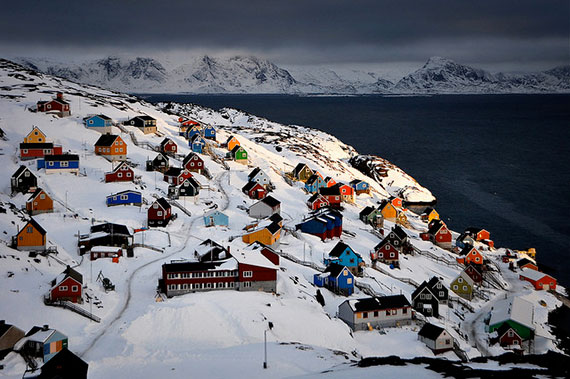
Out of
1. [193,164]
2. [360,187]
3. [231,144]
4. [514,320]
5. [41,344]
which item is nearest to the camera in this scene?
[41,344]

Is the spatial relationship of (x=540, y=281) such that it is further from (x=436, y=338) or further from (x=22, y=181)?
(x=22, y=181)

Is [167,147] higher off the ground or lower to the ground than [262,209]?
higher

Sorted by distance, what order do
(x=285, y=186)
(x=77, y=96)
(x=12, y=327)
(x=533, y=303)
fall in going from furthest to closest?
(x=77, y=96), (x=285, y=186), (x=533, y=303), (x=12, y=327)

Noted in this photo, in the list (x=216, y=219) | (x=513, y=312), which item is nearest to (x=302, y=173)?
(x=216, y=219)

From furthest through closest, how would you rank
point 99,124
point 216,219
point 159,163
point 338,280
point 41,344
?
point 99,124 < point 159,163 < point 216,219 < point 338,280 < point 41,344

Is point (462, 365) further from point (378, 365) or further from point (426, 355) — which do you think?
point (426, 355)

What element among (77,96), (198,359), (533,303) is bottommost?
(533,303)

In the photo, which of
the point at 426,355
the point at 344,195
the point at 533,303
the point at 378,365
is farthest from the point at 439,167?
the point at 378,365
